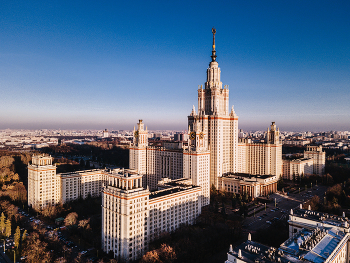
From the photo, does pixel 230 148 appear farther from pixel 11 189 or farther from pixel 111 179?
pixel 11 189

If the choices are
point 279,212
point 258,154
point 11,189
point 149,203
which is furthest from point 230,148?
point 11,189

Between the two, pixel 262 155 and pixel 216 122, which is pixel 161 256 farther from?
pixel 262 155

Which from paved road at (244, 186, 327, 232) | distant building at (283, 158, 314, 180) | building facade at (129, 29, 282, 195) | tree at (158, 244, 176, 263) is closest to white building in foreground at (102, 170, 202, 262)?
tree at (158, 244, 176, 263)

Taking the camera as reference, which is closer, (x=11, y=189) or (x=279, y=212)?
(x=279, y=212)

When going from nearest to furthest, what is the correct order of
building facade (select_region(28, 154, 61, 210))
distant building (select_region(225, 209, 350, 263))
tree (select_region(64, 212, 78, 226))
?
distant building (select_region(225, 209, 350, 263))
tree (select_region(64, 212, 78, 226))
building facade (select_region(28, 154, 61, 210))

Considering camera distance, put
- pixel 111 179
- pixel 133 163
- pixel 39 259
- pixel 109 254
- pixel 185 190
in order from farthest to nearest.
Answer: pixel 133 163 → pixel 185 190 → pixel 111 179 → pixel 109 254 → pixel 39 259

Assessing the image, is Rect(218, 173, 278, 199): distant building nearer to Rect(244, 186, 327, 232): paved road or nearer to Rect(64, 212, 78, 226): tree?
Rect(244, 186, 327, 232): paved road

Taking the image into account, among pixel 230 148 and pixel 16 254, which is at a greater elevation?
pixel 230 148
